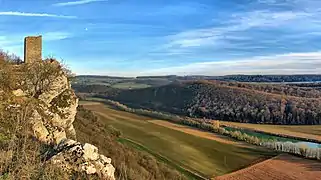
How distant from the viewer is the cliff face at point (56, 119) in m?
8.17

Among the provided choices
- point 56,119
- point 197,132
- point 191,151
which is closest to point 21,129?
point 56,119

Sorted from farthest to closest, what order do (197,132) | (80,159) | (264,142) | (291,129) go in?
(291,129), (197,132), (264,142), (80,159)

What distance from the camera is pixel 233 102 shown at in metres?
98.2

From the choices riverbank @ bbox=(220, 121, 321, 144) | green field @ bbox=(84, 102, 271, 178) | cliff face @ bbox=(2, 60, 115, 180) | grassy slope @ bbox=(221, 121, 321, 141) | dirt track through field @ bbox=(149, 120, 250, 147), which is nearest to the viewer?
cliff face @ bbox=(2, 60, 115, 180)

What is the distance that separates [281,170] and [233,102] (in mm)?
57068

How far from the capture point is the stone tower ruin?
16.6 metres

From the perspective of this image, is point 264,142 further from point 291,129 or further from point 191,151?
point 291,129

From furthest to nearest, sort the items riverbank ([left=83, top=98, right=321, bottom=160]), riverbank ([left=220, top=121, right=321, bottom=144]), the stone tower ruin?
riverbank ([left=220, top=121, right=321, bottom=144]), riverbank ([left=83, top=98, right=321, bottom=160]), the stone tower ruin

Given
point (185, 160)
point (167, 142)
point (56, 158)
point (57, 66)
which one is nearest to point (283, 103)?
point (167, 142)

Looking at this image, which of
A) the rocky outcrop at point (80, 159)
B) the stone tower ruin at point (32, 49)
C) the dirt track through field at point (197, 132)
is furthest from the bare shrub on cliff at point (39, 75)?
the dirt track through field at point (197, 132)

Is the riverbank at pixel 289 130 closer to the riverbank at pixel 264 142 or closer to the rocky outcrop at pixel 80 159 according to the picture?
the riverbank at pixel 264 142

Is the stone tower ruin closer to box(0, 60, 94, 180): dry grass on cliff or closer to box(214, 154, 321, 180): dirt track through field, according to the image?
box(0, 60, 94, 180): dry grass on cliff

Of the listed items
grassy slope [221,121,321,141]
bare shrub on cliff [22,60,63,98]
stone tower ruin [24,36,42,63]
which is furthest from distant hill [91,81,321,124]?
stone tower ruin [24,36,42,63]

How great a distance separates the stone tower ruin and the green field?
2578 cm
